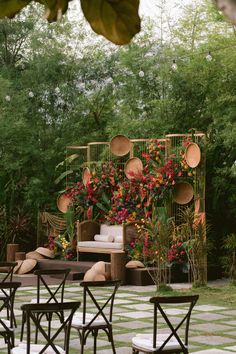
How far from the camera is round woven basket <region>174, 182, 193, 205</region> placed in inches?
531

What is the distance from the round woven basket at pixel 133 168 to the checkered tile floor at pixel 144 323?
8.15 feet

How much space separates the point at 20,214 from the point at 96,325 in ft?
32.5

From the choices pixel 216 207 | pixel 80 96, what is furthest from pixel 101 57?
pixel 216 207

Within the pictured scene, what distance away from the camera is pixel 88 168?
50.0 ft

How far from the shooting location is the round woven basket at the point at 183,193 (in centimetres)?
1350

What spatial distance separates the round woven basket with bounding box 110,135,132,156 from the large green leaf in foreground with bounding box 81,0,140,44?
14.1m

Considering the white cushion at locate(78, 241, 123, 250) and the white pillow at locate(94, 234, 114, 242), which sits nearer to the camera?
the white cushion at locate(78, 241, 123, 250)

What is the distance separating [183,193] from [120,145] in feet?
6.05

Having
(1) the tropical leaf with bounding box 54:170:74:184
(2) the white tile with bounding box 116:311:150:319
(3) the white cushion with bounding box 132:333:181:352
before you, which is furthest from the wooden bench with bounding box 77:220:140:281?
(3) the white cushion with bounding box 132:333:181:352

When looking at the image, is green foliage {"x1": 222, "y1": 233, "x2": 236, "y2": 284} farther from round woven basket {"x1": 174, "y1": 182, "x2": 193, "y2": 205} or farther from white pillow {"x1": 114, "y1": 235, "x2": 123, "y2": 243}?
white pillow {"x1": 114, "y1": 235, "x2": 123, "y2": 243}

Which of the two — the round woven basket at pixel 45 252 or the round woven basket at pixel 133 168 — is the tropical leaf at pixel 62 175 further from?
the round woven basket at pixel 133 168

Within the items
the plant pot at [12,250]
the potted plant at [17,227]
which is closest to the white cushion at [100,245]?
the plant pot at [12,250]

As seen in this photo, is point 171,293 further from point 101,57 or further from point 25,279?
point 101,57

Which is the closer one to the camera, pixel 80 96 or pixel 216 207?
pixel 216 207
